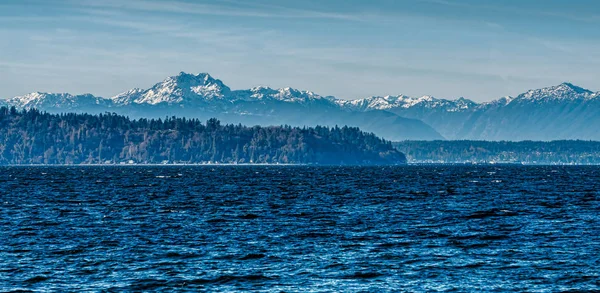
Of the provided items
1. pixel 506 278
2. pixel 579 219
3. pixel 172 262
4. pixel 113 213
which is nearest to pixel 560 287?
pixel 506 278

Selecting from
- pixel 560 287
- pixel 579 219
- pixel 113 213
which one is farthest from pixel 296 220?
pixel 560 287

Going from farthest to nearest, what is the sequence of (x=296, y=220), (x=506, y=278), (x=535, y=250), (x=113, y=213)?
(x=113, y=213) < (x=296, y=220) < (x=535, y=250) < (x=506, y=278)

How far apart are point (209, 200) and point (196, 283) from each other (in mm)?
64406

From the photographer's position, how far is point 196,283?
46.0 metres

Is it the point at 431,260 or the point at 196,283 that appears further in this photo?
the point at 431,260

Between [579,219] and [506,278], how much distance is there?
35.7 metres

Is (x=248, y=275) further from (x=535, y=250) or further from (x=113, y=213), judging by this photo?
(x=113, y=213)

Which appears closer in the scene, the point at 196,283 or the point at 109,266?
the point at 196,283

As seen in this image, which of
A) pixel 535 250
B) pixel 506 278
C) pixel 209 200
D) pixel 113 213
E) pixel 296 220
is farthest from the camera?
pixel 209 200

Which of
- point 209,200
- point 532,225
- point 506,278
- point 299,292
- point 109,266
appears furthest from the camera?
point 209,200

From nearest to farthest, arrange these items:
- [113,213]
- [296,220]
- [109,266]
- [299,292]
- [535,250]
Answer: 1. [299,292]
2. [109,266]
3. [535,250]
4. [296,220]
5. [113,213]

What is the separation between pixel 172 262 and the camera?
52812 mm

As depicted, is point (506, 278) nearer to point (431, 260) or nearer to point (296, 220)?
point (431, 260)

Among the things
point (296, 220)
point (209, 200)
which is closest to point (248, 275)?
point (296, 220)
